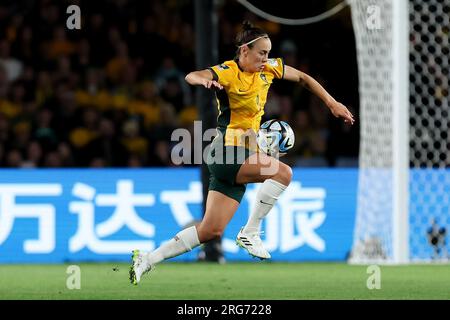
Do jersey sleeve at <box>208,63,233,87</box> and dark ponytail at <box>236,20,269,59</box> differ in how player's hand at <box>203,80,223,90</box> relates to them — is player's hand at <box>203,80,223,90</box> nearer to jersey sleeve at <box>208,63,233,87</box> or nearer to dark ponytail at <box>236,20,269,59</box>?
jersey sleeve at <box>208,63,233,87</box>

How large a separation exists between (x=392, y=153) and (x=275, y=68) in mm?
4070

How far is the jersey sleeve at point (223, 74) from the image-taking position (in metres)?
8.77

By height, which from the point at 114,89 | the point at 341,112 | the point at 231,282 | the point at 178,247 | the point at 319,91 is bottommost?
the point at 231,282

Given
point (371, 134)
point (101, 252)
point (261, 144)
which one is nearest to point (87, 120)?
point (101, 252)

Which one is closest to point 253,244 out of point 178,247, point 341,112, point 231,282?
point 178,247

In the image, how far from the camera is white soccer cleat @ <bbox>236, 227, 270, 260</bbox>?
29.3ft

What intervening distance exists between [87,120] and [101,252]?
7.76ft

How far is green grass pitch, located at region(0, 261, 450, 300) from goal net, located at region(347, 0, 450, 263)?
22.9 inches

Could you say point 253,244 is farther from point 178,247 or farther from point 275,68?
point 275,68

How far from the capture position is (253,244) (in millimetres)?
8977

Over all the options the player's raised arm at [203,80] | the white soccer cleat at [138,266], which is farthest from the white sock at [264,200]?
the player's raised arm at [203,80]

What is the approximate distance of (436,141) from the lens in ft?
47.1

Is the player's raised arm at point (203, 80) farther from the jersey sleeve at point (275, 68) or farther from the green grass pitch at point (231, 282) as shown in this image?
the green grass pitch at point (231, 282)
